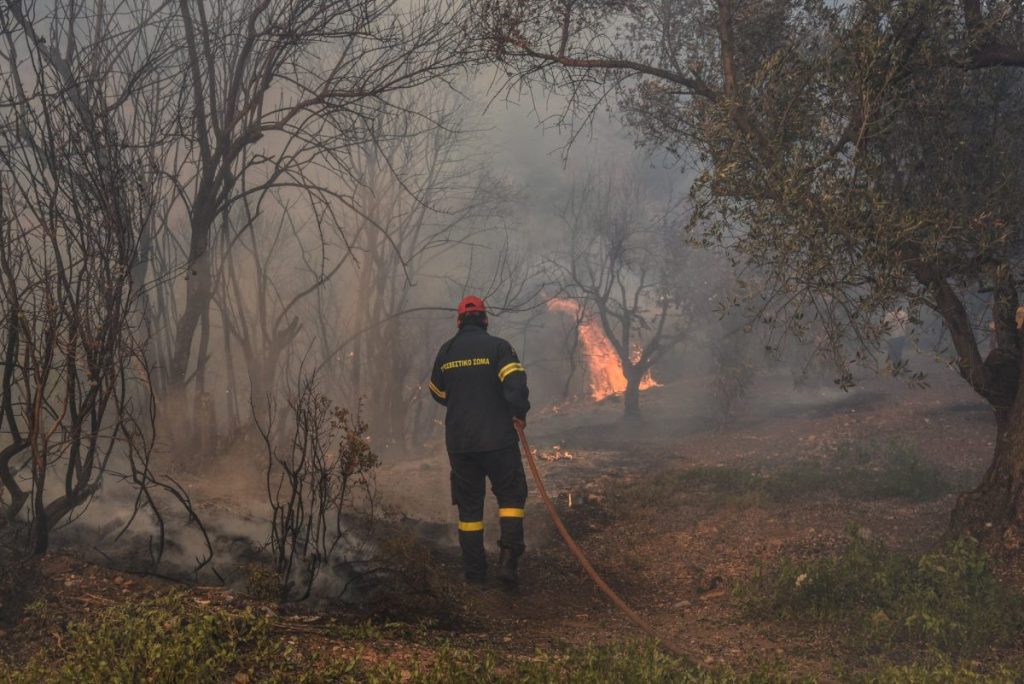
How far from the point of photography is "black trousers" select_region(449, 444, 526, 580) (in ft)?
21.1

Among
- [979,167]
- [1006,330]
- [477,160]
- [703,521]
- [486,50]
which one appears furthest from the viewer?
[477,160]

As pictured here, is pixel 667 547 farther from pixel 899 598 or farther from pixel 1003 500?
pixel 1003 500

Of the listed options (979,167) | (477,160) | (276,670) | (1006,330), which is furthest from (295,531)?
(477,160)

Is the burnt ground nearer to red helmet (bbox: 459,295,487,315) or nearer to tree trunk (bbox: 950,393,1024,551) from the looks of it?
tree trunk (bbox: 950,393,1024,551)

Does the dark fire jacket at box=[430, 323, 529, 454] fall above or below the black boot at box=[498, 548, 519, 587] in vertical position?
above

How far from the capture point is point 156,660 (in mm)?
3588

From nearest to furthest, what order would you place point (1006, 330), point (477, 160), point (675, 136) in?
point (1006, 330), point (675, 136), point (477, 160)

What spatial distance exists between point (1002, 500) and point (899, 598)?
4.91ft

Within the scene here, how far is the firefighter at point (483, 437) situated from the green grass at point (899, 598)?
1845 mm

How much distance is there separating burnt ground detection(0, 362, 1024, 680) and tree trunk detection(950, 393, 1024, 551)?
0.29 meters

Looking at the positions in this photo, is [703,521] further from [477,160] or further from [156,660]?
[477,160]

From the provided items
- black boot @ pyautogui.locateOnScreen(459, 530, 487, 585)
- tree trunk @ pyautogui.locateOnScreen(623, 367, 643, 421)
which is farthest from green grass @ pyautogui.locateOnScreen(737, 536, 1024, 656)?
tree trunk @ pyautogui.locateOnScreen(623, 367, 643, 421)

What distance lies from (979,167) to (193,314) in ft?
26.2

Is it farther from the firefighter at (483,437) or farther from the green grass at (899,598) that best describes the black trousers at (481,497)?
the green grass at (899,598)
